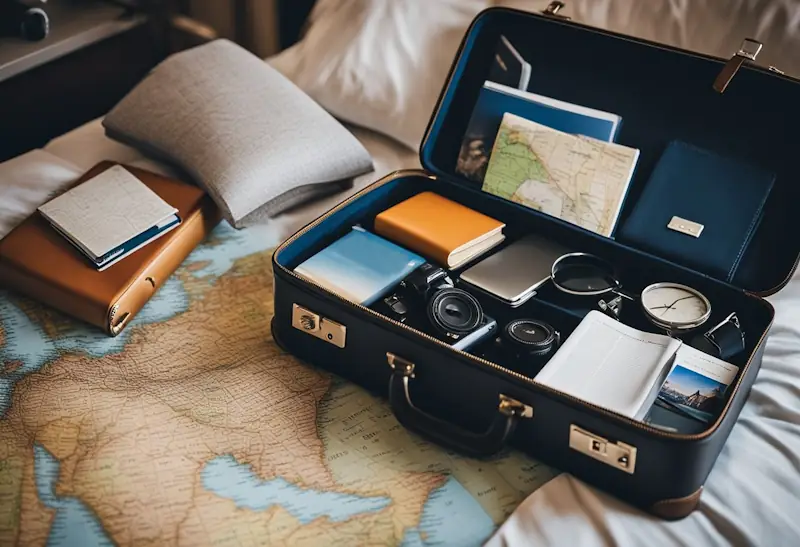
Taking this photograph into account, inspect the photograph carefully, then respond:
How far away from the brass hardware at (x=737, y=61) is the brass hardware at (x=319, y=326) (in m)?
0.70

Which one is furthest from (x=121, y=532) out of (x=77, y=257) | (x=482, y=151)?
(x=482, y=151)

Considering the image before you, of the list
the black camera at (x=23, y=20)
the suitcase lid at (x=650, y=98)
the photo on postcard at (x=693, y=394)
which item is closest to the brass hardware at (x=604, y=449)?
the photo on postcard at (x=693, y=394)

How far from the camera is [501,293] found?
1321 millimetres

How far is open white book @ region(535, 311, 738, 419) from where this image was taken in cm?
111

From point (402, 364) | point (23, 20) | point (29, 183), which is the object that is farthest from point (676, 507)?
point (23, 20)

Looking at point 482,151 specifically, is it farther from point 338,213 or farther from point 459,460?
point 459,460

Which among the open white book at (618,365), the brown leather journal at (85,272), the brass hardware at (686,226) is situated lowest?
the brown leather journal at (85,272)

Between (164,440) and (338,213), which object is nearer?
(164,440)

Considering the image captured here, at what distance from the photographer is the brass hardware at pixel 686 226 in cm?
134

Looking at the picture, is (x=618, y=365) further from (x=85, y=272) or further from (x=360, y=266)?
(x=85, y=272)

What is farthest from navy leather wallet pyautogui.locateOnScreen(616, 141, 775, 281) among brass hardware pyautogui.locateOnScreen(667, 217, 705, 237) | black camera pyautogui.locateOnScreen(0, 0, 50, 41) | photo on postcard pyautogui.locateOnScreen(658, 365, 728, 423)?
black camera pyautogui.locateOnScreen(0, 0, 50, 41)

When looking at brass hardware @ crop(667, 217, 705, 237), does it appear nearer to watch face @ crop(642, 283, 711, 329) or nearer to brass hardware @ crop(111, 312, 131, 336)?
watch face @ crop(642, 283, 711, 329)

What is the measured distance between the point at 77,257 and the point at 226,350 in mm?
292

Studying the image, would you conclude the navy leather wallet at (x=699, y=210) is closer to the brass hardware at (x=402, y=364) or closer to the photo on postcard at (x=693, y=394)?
the photo on postcard at (x=693, y=394)
